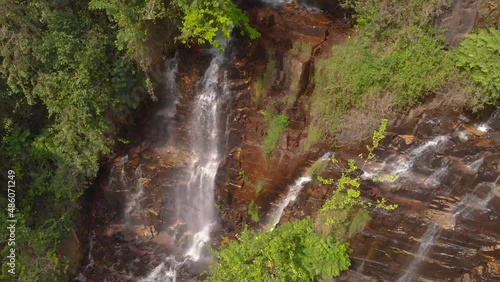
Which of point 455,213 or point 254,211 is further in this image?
point 254,211

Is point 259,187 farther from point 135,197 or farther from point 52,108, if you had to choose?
point 52,108

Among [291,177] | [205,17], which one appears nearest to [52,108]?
[205,17]

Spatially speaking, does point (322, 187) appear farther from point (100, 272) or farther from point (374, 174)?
point (100, 272)

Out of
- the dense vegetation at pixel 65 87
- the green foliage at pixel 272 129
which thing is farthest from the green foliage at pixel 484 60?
the dense vegetation at pixel 65 87

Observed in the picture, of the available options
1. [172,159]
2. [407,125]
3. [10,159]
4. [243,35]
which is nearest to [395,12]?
[407,125]

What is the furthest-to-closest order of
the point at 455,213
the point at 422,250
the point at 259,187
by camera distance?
the point at 259,187, the point at 422,250, the point at 455,213

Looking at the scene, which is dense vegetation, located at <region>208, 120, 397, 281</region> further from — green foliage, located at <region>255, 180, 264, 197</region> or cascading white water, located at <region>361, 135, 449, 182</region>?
green foliage, located at <region>255, 180, 264, 197</region>

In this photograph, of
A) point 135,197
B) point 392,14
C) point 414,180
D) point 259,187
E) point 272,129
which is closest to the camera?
point 414,180

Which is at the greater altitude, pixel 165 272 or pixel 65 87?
pixel 65 87
